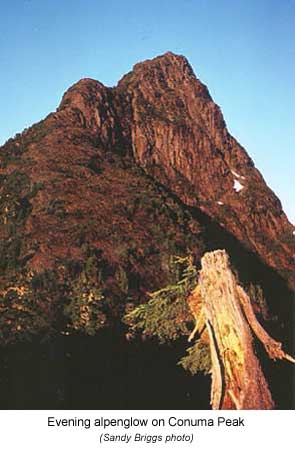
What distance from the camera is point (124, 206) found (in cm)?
3850

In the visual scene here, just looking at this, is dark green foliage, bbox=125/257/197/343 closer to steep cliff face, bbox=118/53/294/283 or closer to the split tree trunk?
the split tree trunk

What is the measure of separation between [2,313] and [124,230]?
17.2 meters

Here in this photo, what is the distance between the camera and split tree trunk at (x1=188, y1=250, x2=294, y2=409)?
6.36m

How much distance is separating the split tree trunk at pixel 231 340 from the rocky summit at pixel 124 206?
10.5m

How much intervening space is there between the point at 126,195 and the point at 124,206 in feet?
7.64

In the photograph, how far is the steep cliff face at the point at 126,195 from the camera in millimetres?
27734

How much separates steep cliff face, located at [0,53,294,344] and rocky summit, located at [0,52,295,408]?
0.41 ft

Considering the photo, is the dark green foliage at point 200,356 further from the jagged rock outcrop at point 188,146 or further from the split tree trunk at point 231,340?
the jagged rock outcrop at point 188,146

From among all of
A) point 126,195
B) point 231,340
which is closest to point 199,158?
point 126,195

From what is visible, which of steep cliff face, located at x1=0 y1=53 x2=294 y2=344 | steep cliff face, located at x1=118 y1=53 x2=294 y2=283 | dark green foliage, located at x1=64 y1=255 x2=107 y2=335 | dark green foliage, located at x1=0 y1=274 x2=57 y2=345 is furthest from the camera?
steep cliff face, located at x1=118 y1=53 x2=294 y2=283

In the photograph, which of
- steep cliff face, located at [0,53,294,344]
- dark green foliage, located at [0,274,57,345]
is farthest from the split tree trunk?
steep cliff face, located at [0,53,294,344]
